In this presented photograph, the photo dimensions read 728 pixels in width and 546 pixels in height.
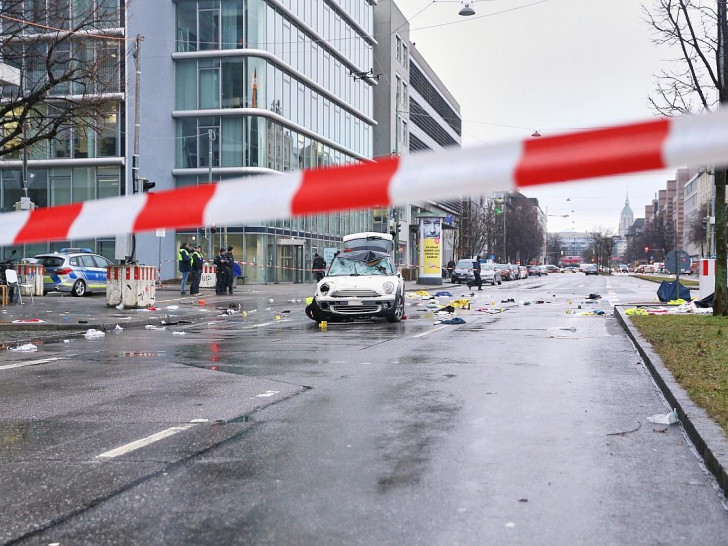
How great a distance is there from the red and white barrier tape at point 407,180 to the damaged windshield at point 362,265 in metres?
13.0

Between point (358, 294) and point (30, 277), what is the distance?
518 inches

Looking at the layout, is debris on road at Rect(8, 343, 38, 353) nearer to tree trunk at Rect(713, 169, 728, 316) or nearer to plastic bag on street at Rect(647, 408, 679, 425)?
plastic bag on street at Rect(647, 408, 679, 425)

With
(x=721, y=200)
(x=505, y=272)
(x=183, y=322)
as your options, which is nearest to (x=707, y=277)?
(x=721, y=200)

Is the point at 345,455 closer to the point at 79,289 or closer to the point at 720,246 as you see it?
the point at 720,246

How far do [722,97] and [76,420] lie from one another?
13.4m

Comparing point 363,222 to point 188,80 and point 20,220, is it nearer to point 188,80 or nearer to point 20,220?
point 188,80

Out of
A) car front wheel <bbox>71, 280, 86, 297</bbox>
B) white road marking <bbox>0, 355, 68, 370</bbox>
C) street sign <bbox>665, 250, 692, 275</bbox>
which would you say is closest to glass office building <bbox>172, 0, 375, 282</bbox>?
car front wheel <bbox>71, 280, 86, 297</bbox>

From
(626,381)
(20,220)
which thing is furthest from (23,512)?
(626,381)

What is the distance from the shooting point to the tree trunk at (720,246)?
15.0 metres

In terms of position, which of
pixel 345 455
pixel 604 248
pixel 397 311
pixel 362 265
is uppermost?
pixel 604 248

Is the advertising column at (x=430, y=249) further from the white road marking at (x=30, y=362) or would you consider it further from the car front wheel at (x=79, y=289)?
the white road marking at (x=30, y=362)

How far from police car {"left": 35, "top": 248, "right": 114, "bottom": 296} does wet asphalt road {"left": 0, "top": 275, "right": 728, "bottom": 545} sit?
56.0ft

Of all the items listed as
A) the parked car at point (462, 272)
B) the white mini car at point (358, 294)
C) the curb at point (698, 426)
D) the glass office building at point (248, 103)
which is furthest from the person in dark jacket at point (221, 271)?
the parked car at point (462, 272)

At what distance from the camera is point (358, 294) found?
1631cm
